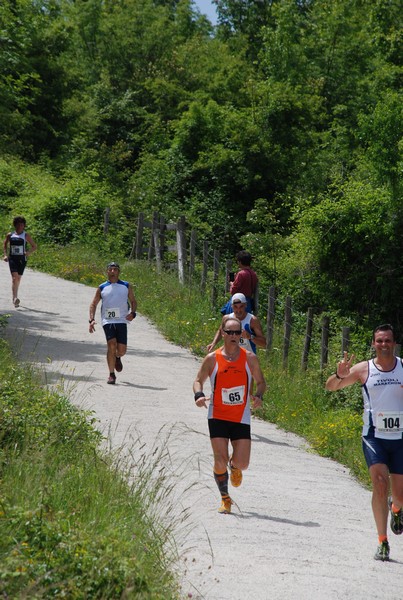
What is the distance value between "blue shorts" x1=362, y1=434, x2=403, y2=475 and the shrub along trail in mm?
671

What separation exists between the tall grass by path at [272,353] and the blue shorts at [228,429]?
9.31 feet

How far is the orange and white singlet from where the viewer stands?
9898mm

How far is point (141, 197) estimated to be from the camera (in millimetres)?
35438

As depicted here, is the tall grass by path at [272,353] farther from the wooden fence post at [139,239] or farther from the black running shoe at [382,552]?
the black running shoe at [382,552]

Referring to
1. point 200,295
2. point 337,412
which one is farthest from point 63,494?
point 200,295

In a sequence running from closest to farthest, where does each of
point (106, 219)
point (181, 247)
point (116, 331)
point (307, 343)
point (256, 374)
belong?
point (256, 374), point (116, 331), point (307, 343), point (181, 247), point (106, 219)

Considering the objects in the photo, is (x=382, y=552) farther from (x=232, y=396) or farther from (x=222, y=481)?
(x=232, y=396)

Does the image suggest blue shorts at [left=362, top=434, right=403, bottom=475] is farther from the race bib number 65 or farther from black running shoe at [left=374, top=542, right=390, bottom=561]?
the race bib number 65

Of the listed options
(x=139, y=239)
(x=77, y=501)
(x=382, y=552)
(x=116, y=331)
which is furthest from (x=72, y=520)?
(x=139, y=239)

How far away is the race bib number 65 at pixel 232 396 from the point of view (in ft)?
32.5

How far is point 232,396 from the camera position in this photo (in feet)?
32.6

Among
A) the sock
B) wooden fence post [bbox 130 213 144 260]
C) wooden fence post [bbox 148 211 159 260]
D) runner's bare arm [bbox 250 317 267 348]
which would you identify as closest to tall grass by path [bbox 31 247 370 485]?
wooden fence post [bbox 148 211 159 260]

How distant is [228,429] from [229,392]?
343 mm

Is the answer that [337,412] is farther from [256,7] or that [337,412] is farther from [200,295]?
[256,7]
